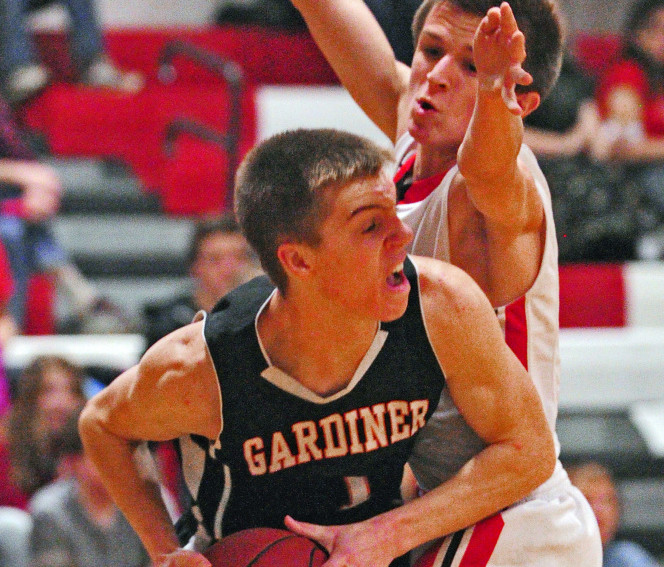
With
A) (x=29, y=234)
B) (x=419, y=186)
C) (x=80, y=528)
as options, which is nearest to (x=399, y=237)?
(x=419, y=186)

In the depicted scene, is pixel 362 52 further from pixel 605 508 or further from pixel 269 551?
pixel 605 508

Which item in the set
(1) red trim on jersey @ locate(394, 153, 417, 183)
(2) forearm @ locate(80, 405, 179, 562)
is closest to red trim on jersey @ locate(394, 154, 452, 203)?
(1) red trim on jersey @ locate(394, 153, 417, 183)

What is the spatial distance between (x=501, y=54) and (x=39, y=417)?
9.48 ft

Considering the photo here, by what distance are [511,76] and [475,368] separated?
1.87 feet

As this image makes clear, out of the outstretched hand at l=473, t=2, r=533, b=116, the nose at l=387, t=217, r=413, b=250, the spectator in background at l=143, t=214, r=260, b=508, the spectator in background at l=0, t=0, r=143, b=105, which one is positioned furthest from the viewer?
the spectator in background at l=0, t=0, r=143, b=105

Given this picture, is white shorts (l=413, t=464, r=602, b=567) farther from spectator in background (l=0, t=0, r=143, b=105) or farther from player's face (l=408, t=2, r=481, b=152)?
spectator in background (l=0, t=0, r=143, b=105)

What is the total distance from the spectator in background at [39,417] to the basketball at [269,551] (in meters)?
2.16

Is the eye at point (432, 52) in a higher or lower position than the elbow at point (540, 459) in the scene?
higher

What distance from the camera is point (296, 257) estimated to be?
215cm

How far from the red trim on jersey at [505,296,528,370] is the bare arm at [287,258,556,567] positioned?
0.13m

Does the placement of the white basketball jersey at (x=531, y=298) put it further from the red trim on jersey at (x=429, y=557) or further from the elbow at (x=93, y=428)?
Result: the elbow at (x=93, y=428)

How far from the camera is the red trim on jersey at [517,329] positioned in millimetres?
2305

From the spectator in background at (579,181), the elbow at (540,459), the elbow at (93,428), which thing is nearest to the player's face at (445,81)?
the elbow at (540,459)

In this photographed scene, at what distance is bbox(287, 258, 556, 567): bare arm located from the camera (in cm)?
214
